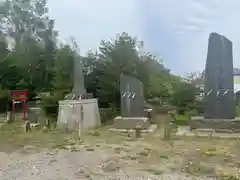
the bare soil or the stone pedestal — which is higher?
the stone pedestal

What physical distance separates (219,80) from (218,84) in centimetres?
13

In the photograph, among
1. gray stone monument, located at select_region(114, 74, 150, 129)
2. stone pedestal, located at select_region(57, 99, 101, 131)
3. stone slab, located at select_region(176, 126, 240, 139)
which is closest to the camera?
stone slab, located at select_region(176, 126, 240, 139)

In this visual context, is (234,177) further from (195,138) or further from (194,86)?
(194,86)

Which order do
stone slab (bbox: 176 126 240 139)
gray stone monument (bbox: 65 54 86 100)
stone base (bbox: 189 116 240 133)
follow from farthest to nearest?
gray stone monument (bbox: 65 54 86 100) → stone base (bbox: 189 116 240 133) → stone slab (bbox: 176 126 240 139)

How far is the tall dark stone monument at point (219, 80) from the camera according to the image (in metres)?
9.49

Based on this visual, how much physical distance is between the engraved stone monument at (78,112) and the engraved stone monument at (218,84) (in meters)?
4.01

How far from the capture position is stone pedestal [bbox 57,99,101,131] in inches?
429

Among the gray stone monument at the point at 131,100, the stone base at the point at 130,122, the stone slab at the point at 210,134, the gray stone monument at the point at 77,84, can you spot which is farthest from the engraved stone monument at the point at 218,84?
the gray stone monument at the point at 77,84

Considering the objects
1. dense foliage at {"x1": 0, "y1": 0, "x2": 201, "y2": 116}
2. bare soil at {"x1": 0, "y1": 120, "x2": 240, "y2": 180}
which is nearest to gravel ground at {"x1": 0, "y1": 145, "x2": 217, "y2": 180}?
bare soil at {"x1": 0, "y1": 120, "x2": 240, "y2": 180}

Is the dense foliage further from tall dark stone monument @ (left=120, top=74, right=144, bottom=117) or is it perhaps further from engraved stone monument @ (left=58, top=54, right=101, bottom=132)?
tall dark stone monument @ (left=120, top=74, right=144, bottom=117)

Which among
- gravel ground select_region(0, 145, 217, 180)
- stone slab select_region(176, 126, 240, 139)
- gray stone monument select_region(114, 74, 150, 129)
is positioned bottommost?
gravel ground select_region(0, 145, 217, 180)

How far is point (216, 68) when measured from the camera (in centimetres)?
964

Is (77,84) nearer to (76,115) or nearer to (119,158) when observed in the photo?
(76,115)

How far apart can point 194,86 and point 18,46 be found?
14986mm
